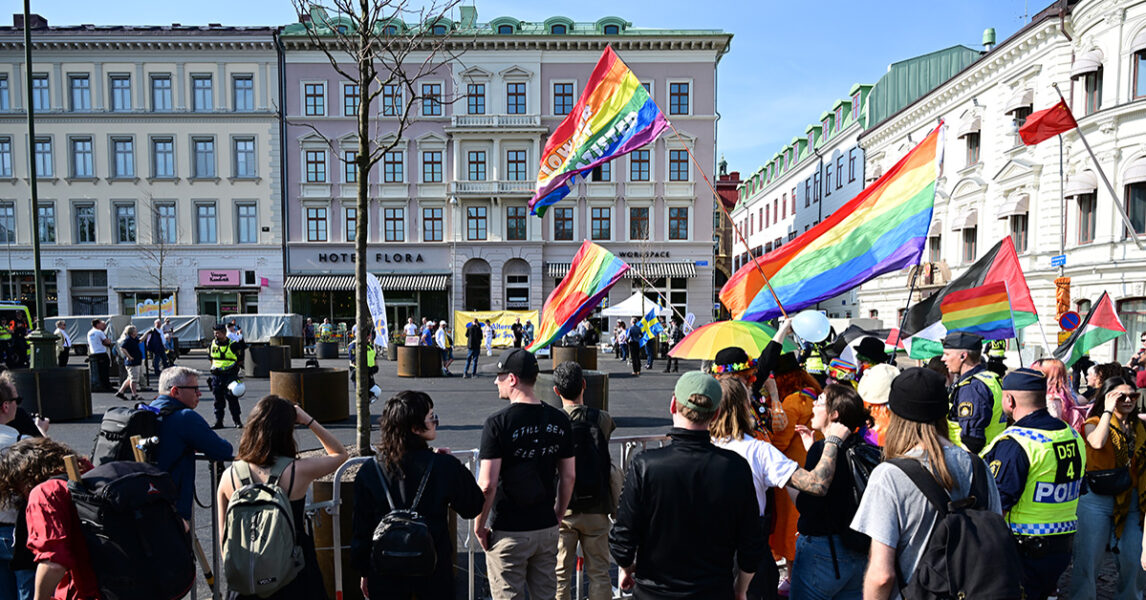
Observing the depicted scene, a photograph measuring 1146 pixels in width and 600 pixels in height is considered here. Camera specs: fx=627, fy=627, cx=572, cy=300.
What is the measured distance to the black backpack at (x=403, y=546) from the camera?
2715 millimetres

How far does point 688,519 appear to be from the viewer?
259 centimetres

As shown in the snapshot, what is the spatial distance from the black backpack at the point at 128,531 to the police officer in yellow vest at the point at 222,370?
26.9 feet

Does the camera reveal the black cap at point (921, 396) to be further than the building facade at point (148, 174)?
Answer: No

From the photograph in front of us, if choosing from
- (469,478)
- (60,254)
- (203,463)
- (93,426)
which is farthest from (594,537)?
(60,254)

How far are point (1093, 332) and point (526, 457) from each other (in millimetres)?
7770

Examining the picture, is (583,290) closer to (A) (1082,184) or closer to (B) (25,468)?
(B) (25,468)

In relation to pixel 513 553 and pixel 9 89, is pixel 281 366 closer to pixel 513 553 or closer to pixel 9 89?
pixel 513 553

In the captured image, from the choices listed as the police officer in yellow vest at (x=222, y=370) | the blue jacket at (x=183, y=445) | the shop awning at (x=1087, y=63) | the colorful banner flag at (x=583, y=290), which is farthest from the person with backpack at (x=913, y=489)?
the shop awning at (x=1087, y=63)

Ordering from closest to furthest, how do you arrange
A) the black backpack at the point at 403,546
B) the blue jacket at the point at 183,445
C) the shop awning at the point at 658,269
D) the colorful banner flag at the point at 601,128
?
1. the black backpack at the point at 403,546
2. the blue jacket at the point at 183,445
3. the colorful banner flag at the point at 601,128
4. the shop awning at the point at 658,269

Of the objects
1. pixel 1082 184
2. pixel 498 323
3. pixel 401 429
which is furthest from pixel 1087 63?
pixel 401 429

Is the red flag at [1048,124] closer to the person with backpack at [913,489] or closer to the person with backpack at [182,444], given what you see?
the person with backpack at [913,489]

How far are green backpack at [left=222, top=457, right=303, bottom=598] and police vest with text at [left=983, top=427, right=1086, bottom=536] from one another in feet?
11.9

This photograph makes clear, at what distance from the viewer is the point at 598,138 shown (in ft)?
23.4

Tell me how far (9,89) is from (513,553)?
44453 millimetres
